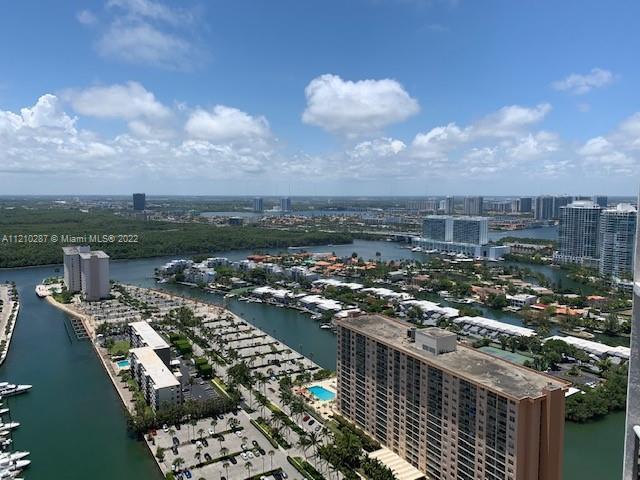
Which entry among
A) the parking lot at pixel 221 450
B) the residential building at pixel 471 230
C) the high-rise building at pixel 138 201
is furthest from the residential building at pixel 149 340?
the high-rise building at pixel 138 201

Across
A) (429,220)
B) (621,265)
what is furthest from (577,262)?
(429,220)

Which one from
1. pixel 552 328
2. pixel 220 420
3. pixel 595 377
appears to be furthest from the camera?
pixel 552 328

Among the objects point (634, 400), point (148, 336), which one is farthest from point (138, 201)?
point (634, 400)

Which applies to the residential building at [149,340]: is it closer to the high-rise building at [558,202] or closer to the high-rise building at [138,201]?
Answer: the high-rise building at [558,202]

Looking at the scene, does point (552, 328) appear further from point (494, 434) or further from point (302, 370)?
point (494, 434)

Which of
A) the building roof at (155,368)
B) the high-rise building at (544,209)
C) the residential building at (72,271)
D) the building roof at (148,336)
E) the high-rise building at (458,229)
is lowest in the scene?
the building roof at (155,368)

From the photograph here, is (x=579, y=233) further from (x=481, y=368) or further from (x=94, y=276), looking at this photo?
(x=481, y=368)
